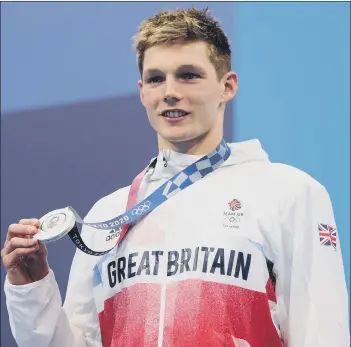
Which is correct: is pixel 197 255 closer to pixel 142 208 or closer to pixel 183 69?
pixel 142 208

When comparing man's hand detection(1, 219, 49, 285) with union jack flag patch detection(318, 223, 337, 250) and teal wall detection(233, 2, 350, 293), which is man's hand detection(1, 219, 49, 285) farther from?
teal wall detection(233, 2, 350, 293)

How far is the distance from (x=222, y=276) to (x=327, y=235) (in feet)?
0.89

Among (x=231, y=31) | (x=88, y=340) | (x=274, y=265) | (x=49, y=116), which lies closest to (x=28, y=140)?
(x=49, y=116)

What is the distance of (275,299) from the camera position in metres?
1.82

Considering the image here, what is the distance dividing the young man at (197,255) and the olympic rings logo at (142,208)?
2 centimetres

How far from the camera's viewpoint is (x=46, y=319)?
189 cm

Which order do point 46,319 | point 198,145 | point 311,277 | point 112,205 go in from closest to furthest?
point 311,277
point 46,319
point 198,145
point 112,205

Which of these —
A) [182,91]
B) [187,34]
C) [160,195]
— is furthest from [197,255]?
[187,34]

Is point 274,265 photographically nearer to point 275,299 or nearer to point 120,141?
point 275,299

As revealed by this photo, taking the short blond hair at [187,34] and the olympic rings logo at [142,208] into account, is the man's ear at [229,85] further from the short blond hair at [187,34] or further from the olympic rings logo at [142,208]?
the olympic rings logo at [142,208]

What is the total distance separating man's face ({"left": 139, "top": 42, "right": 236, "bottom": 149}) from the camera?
6.32ft

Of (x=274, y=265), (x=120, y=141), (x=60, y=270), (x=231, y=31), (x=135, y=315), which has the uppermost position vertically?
(x=231, y=31)

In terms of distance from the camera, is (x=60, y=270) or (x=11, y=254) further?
(x=60, y=270)

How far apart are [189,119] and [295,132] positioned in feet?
3.41
